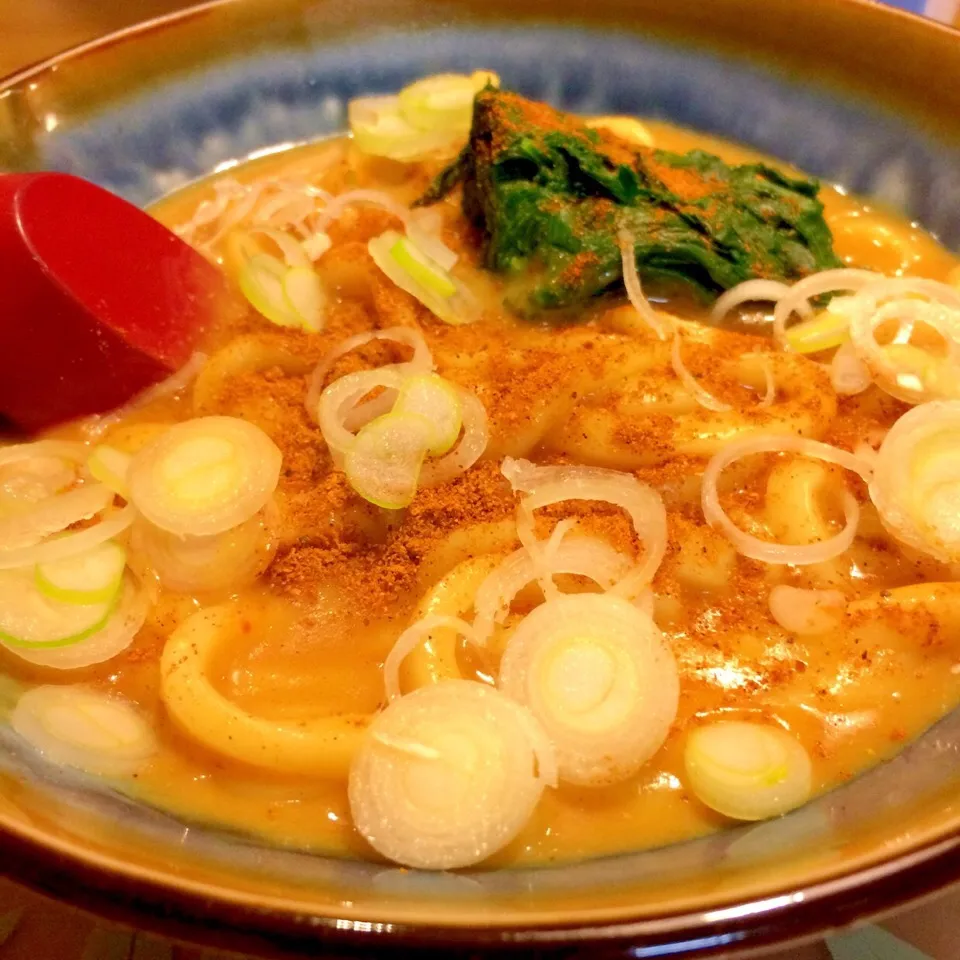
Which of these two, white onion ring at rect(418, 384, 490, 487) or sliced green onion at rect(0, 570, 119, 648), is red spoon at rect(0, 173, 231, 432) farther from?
white onion ring at rect(418, 384, 490, 487)

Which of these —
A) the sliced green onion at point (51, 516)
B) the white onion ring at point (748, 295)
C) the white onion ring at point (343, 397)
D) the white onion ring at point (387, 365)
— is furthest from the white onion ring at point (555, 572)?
the white onion ring at point (748, 295)

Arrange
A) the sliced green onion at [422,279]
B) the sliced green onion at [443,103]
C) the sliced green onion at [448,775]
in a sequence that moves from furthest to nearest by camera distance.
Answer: the sliced green onion at [443,103] → the sliced green onion at [422,279] → the sliced green onion at [448,775]

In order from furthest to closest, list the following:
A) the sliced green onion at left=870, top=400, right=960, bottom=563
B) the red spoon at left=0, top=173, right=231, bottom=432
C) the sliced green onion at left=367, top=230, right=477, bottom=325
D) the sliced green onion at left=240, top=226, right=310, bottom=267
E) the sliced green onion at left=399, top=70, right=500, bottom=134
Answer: the sliced green onion at left=399, top=70, right=500, bottom=134 < the sliced green onion at left=240, top=226, right=310, bottom=267 < the sliced green onion at left=367, top=230, right=477, bottom=325 < the red spoon at left=0, top=173, right=231, bottom=432 < the sliced green onion at left=870, top=400, right=960, bottom=563

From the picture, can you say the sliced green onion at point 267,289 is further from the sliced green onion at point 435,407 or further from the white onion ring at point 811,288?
the white onion ring at point 811,288

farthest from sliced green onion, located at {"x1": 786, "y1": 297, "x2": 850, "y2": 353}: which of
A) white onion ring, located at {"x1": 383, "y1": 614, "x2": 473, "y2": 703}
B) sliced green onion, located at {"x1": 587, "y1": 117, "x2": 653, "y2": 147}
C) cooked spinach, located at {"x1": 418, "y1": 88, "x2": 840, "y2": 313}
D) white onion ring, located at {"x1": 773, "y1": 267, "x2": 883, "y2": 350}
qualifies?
white onion ring, located at {"x1": 383, "y1": 614, "x2": 473, "y2": 703}

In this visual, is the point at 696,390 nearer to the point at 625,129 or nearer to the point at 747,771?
the point at 747,771
